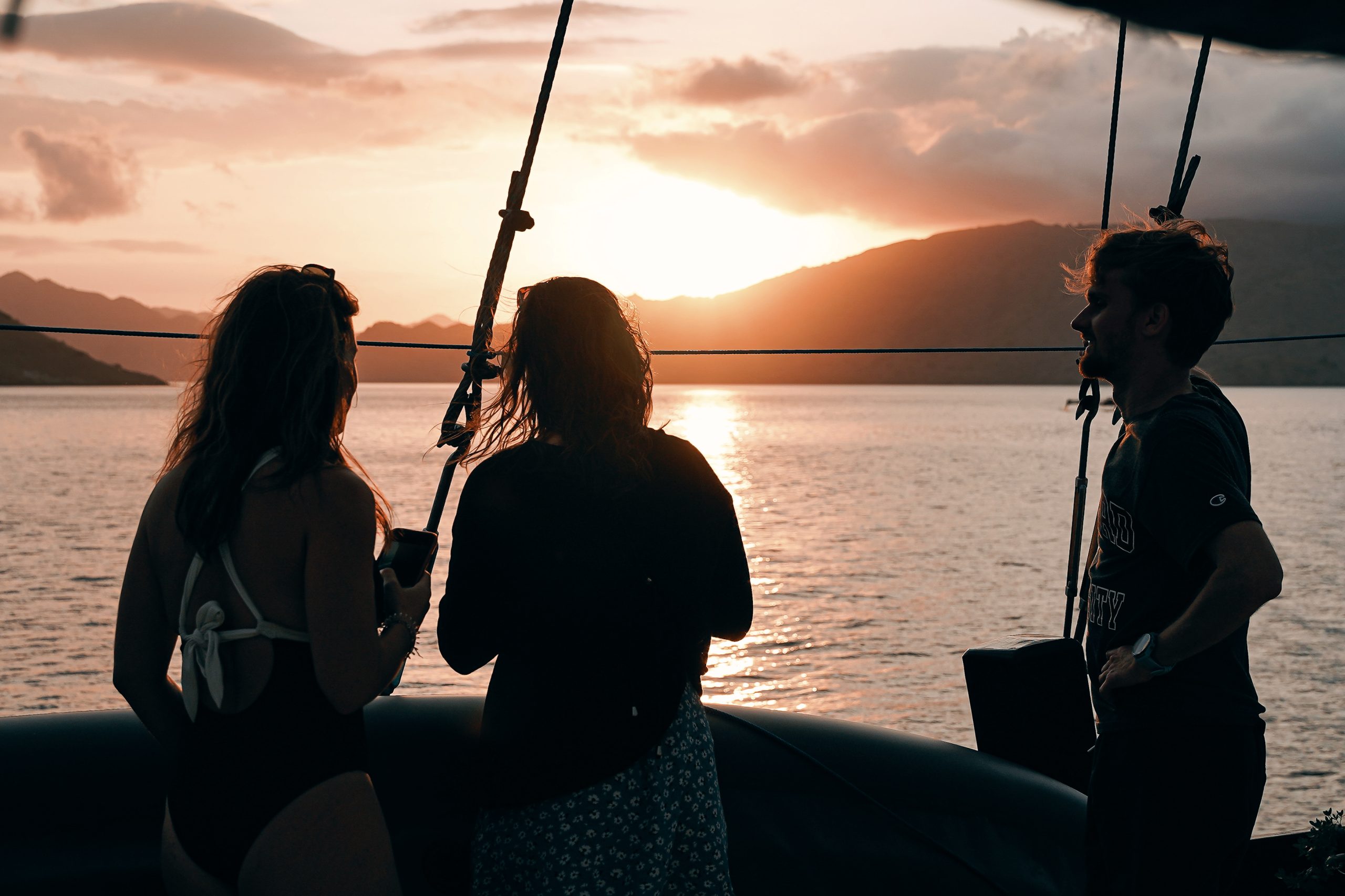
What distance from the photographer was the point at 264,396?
1.45 meters

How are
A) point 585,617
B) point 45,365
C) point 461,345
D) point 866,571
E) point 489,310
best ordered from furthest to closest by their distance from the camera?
point 45,365 → point 866,571 → point 461,345 → point 489,310 → point 585,617

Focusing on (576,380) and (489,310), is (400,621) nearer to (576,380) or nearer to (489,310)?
(576,380)

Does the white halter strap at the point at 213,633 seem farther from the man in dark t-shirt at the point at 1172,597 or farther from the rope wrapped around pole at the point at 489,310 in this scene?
the man in dark t-shirt at the point at 1172,597

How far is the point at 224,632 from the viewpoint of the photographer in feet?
4.58

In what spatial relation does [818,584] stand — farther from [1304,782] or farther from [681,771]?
[681,771]

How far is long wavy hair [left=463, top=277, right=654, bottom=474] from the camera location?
5.07ft

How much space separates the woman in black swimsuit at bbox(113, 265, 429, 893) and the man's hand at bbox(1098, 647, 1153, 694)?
1111 millimetres

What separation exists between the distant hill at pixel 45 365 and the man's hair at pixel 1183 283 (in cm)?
15417

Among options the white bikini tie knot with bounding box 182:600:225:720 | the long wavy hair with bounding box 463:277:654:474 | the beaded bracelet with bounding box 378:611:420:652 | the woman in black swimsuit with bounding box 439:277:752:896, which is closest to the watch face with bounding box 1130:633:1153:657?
the woman in black swimsuit with bounding box 439:277:752:896

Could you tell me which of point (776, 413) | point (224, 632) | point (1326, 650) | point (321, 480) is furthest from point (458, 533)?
point (776, 413)

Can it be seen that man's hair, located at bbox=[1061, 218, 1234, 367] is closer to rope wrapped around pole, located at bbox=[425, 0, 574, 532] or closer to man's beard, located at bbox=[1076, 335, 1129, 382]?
man's beard, located at bbox=[1076, 335, 1129, 382]

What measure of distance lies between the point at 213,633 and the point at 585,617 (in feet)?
1.59

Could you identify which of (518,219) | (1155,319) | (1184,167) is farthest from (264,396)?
(1184,167)

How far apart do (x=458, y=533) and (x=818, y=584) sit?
14347 millimetres
